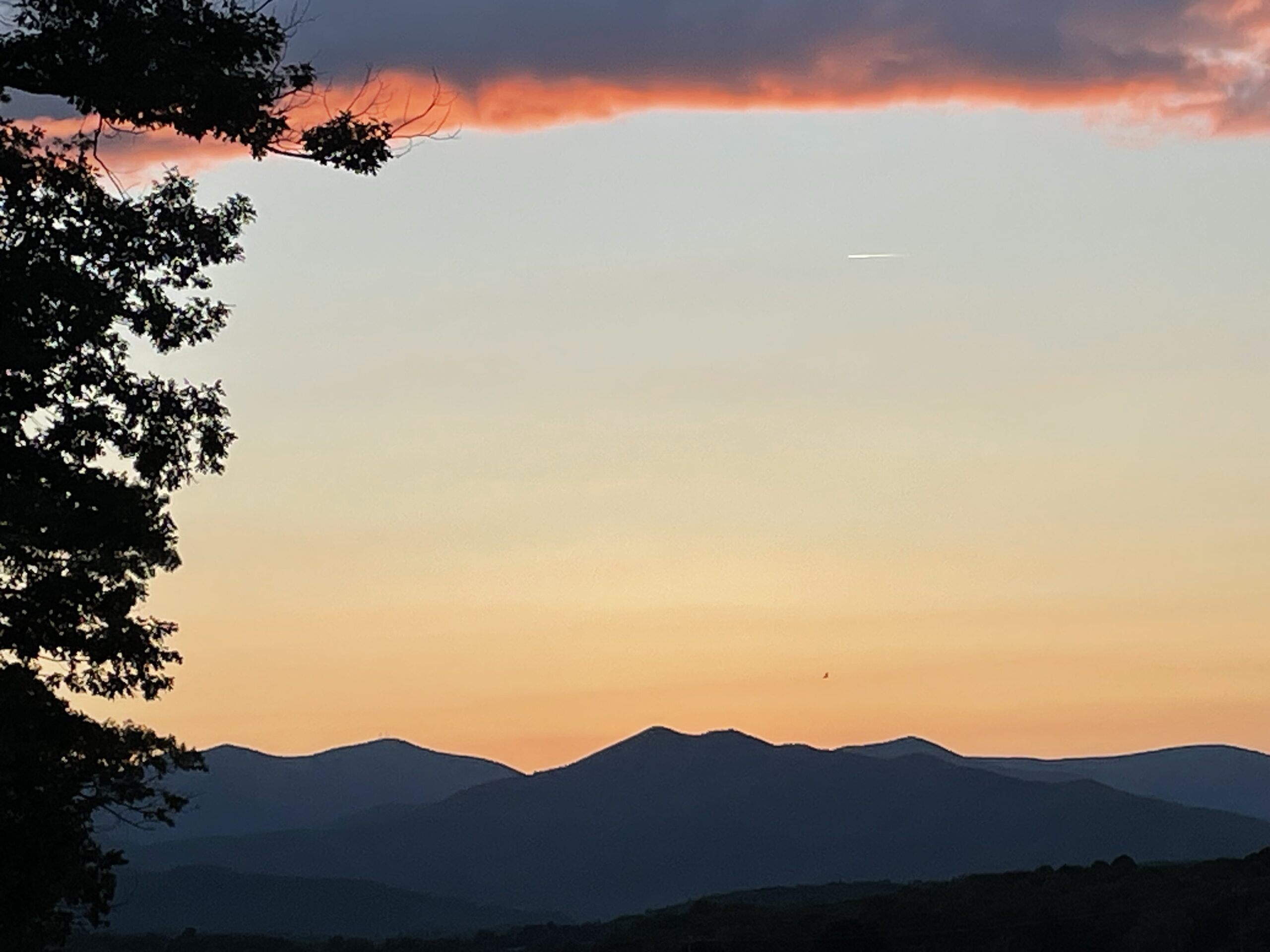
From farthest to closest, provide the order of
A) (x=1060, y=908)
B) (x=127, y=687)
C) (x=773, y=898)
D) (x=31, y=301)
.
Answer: (x=773, y=898)
(x=1060, y=908)
(x=127, y=687)
(x=31, y=301)

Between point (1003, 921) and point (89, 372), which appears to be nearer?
point (89, 372)

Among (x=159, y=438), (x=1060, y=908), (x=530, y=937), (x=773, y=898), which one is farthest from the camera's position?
(x=773, y=898)

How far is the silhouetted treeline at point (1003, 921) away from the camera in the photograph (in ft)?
225

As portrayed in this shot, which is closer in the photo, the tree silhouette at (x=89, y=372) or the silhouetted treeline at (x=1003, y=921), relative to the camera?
the tree silhouette at (x=89, y=372)

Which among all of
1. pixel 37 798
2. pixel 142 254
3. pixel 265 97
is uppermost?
pixel 265 97

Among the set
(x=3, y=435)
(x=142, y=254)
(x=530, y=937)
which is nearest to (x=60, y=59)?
(x=142, y=254)

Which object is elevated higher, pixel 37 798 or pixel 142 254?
pixel 142 254

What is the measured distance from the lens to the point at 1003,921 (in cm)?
7562

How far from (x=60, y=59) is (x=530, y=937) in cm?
9796

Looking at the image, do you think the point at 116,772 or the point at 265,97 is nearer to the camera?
the point at 265,97

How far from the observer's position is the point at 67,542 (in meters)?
24.9

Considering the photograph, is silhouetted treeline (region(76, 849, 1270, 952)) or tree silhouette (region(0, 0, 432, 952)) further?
silhouetted treeline (region(76, 849, 1270, 952))

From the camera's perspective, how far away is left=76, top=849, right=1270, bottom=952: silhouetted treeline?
6862cm

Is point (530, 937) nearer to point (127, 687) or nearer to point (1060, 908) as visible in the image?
point (1060, 908)
